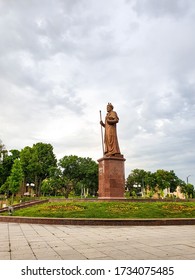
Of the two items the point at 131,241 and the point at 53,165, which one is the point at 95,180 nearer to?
the point at 53,165

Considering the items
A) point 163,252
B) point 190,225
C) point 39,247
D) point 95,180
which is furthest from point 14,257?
point 95,180

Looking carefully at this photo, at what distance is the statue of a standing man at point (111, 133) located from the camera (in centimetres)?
2011

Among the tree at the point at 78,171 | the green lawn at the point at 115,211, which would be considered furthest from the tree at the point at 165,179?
the green lawn at the point at 115,211

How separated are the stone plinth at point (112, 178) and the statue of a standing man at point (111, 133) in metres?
0.88

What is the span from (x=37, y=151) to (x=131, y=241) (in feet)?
163

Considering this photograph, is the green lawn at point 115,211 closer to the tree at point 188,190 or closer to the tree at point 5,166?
the tree at point 5,166

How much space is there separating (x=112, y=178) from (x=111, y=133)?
3.89 meters

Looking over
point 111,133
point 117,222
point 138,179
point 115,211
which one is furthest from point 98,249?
point 138,179

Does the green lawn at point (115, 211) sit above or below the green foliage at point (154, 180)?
below

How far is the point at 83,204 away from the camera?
16812 millimetres

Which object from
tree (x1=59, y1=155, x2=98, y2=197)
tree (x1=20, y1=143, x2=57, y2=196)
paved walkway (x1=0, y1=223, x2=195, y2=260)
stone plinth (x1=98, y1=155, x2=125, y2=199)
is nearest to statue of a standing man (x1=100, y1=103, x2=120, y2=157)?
stone plinth (x1=98, y1=155, x2=125, y2=199)

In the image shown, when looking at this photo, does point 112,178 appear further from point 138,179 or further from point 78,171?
point 138,179

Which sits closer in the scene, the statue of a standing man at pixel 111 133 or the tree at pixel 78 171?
the statue of a standing man at pixel 111 133

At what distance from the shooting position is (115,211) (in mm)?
14844
